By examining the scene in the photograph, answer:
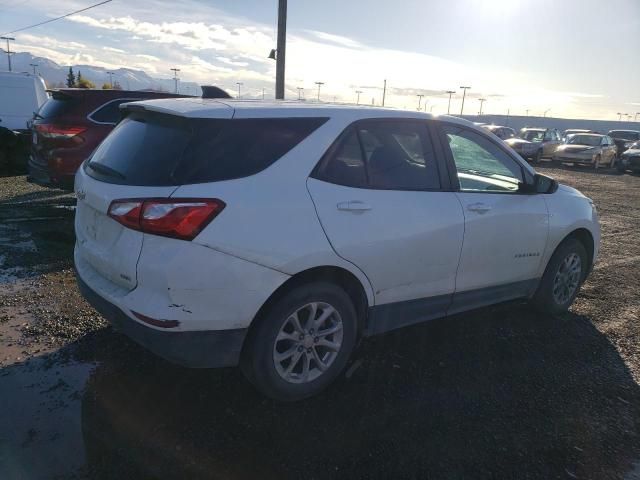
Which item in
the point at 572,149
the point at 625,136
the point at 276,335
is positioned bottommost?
the point at 572,149

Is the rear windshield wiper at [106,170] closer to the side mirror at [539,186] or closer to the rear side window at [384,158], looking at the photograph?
the rear side window at [384,158]

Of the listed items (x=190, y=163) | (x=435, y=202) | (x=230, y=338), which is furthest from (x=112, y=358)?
(x=435, y=202)

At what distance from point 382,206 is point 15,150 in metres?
11.3

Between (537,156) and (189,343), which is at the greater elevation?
(189,343)

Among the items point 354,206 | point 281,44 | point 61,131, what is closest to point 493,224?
point 354,206

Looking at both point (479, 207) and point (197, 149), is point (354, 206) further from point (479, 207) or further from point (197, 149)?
point (479, 207)

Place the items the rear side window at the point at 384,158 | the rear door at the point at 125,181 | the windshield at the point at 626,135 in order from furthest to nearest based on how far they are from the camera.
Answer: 1. the windshield at the point at 626,135
2. the rear side window at the point at 384,158
3. the rear door at the point at 125,181

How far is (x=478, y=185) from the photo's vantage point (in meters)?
4.00

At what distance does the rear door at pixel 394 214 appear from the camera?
→ 3.09m

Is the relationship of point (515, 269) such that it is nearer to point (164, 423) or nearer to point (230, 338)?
point (230, 338)

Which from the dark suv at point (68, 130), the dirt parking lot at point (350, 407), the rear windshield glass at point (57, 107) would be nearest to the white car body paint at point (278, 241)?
the dirt parking lot at point (350, 407)

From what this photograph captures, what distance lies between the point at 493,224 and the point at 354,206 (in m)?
1.37

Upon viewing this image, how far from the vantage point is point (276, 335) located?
293 cm

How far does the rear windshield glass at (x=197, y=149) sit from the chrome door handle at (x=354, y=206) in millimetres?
466
